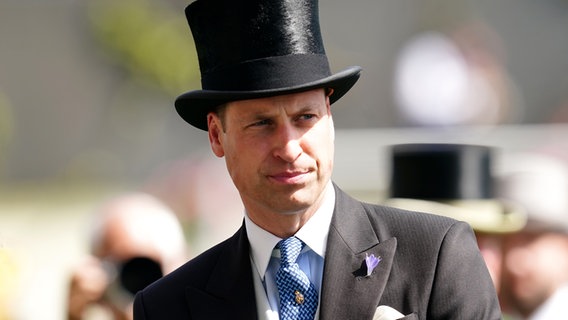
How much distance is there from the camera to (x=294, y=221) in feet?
13.0

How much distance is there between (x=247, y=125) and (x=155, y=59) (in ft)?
31.4

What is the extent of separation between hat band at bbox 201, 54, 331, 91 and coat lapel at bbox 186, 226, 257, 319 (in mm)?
461

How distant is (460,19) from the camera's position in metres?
12.1

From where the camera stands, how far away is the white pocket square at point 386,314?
3723 millimetres

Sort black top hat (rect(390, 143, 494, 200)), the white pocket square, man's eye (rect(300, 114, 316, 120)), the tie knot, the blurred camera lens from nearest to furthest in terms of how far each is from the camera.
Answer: the white pocket square, man's eye (rect(300, 114, 316, 120)), the tie knot, the blurred camera lens, black top hat (rect(390, 143, 494, 200))

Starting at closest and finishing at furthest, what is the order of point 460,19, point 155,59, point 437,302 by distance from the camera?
point 437,302 → point 460,19 → point 155,59

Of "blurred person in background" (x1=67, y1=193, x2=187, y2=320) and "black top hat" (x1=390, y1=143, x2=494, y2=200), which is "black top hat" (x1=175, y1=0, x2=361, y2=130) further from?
"black top hat" (x1=390, y1=143, x2=494, y2=200)

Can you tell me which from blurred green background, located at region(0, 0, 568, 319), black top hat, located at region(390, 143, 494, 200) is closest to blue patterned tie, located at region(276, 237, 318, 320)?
black top hat, located at region(390, 143, 494, 200)

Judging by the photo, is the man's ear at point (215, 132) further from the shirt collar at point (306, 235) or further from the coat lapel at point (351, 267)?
the coat lapel at point (351, 267)

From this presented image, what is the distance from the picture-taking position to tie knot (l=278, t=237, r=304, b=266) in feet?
13.0

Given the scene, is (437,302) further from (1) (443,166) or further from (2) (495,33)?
(2) (495,33)

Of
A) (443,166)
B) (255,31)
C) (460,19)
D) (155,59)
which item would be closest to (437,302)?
(255,31)

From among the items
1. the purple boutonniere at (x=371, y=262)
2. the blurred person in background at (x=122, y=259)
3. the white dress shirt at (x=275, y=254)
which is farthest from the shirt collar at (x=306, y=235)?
the blurred person in background at (x=122, y=259)

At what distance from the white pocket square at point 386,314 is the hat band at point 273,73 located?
2.05 feet
